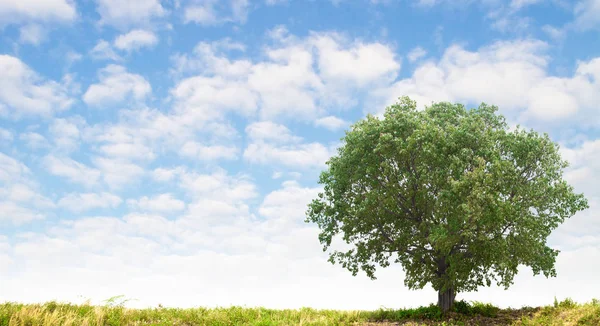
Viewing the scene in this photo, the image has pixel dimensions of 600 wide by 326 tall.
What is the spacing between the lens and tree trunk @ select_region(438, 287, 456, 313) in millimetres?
27750

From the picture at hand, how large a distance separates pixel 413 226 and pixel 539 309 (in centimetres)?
803

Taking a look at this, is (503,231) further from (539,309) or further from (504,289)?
(539,309)

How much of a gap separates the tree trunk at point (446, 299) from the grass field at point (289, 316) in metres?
0.41

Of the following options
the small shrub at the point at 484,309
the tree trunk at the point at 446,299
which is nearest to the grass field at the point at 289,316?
the small shrub at the point at 484,309

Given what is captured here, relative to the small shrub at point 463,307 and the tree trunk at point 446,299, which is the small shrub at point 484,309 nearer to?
the small shrub at point 463,307

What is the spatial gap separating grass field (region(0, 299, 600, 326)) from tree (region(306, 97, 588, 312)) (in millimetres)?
1758

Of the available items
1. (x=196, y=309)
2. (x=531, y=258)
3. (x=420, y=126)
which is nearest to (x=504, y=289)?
(x=531, y=258)

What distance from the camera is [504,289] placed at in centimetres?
2609

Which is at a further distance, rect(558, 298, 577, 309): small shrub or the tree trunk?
the tree trunk

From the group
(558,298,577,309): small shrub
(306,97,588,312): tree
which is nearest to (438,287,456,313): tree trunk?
Answer: (306,97,588,312): tree

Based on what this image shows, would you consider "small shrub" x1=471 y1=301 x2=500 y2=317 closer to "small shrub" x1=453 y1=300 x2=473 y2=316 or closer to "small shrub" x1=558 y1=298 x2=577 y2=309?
"small shrub" x1=453 y1=300 x2=473 y2=316

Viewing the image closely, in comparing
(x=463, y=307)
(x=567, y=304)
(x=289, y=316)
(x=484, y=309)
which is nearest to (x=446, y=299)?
(x=463, y=307)

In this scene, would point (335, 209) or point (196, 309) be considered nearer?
point (196, 309)

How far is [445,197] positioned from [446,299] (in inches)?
271
